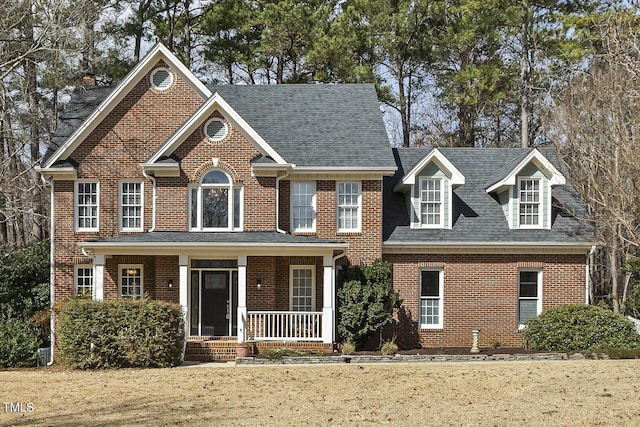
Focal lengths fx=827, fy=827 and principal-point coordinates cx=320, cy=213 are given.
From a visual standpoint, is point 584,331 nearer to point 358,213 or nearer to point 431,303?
point 431,303

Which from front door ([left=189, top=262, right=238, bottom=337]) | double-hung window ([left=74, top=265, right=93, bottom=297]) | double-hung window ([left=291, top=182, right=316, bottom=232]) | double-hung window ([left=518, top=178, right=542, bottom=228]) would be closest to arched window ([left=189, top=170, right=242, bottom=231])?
front door ([left=189, top=262, right=238, bottom=337])

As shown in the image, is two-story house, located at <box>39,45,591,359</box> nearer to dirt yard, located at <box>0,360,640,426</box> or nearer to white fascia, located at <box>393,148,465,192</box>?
white fascia, located at <box>393,148,465,192</box>

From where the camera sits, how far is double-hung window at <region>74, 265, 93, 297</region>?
26906 mm

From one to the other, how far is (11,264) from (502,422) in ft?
62.9

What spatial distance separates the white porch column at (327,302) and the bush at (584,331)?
634cm

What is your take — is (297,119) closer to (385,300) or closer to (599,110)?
(385,300)

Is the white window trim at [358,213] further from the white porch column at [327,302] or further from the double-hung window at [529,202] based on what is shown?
the double-hung window at [529,202]

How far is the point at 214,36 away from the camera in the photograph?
41.0 meters

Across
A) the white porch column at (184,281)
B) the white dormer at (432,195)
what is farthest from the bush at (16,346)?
the white dormer at (432,195)

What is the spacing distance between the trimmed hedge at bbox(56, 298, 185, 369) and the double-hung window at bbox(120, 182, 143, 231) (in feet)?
16.4

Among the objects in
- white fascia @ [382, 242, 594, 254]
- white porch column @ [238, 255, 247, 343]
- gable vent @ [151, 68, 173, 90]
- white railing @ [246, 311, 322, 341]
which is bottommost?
white railing @ [246, 311, 322, 341]

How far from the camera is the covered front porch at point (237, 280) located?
24594 millimetres

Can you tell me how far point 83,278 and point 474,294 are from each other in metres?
12.8

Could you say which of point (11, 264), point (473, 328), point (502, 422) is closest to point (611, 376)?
point (502, 422)
